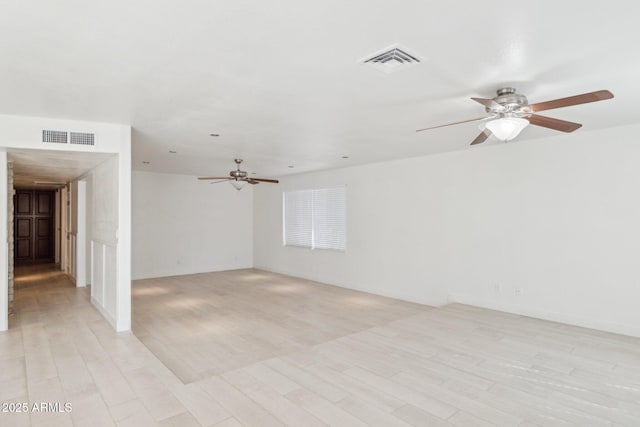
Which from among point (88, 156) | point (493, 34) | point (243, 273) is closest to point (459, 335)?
point (493, 34)

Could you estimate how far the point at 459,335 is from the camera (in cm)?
428

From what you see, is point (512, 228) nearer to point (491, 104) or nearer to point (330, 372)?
point (491, 104)

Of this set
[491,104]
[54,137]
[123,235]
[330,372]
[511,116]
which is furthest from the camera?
[123,235]

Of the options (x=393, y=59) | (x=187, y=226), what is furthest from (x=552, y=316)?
(x=187, y=226)

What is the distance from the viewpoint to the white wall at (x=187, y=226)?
8586 millimetres

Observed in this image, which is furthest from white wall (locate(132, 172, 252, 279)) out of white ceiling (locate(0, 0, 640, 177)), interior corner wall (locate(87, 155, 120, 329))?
white ceiling (locate(0, 0, 640, 177))

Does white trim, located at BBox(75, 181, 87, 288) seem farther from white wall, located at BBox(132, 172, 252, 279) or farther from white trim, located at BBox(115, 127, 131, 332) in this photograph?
white trim, located at BBox(115, 127, 131, 332)

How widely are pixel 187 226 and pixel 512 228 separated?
23.8 ft

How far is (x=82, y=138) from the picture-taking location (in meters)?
4.13

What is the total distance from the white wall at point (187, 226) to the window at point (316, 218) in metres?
1.56

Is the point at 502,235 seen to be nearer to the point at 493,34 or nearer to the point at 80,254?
the point at 493,34

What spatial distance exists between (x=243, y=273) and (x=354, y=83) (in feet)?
24.1

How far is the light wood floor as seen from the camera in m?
2.54

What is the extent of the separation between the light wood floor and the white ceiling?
2373mm
